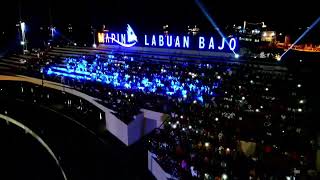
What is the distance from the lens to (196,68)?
20.5 metres

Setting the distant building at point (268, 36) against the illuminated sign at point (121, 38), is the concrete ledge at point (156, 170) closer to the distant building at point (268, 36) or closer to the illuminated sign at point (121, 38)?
the illuminated sign at point (121, 38)

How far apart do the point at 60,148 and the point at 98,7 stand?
2664 cm

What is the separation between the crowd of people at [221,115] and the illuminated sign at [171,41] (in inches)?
68.2

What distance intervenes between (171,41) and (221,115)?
11726 millimetres

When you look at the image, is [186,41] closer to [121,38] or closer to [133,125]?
[121,38]

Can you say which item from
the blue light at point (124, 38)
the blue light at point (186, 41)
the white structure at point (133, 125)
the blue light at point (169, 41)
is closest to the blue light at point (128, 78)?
the white structure at point (133, 125)

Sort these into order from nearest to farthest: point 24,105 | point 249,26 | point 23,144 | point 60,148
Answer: point 60,148
point 23,144
point 24,105
point 249,26

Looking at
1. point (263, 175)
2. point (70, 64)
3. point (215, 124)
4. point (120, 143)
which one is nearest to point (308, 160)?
point (263, 175)

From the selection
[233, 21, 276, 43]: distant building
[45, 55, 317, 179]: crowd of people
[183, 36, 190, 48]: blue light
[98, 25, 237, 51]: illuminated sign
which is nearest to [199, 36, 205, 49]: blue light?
[98, 25, 237, 51]: illuminated sign

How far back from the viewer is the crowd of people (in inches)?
430

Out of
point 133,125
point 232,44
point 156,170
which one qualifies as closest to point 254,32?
point 232,44

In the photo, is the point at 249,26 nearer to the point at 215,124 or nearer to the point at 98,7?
the point at 98,7

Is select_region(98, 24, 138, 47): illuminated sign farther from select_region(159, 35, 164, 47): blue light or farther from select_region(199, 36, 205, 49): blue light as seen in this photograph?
select_region(199, 36, 205, 49): blue light

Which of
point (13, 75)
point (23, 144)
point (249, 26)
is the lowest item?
point (23, 144)
